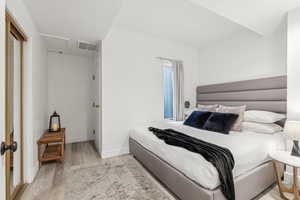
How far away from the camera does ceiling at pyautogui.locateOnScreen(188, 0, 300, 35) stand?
1860 millimetres

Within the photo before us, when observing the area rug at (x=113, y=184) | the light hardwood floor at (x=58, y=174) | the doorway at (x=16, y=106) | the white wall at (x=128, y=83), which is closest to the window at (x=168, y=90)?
the white wall at (x=128, y=83)

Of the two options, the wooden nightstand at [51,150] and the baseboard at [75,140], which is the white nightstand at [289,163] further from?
the baseboard at [75,140]

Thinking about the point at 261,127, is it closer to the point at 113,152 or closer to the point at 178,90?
the point at 178,90

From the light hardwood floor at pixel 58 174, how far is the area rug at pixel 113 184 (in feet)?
0.38

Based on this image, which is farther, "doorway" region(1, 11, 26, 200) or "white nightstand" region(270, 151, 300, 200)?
"doorway" region(1, 11, 26, 200)

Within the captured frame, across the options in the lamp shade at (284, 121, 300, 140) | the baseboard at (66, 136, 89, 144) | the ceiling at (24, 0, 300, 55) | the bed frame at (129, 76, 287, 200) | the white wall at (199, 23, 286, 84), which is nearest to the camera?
the bed frame at (129, 76, 287, 200)

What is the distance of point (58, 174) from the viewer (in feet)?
7.53

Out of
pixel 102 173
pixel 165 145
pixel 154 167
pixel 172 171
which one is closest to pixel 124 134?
pixel 102 173

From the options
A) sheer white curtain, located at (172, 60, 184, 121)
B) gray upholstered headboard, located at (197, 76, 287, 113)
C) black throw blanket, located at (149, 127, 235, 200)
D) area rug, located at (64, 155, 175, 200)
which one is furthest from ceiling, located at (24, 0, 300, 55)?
area rug, located at (64, 155, 175, 200)

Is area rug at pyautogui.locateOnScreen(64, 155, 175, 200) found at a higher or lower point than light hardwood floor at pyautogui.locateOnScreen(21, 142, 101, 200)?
higher

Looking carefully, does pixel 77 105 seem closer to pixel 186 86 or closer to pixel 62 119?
pixel 62 119

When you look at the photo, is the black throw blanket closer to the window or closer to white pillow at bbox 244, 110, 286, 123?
white pillow at bbox 244, 110, 286, 123

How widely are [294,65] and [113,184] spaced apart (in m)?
3.00

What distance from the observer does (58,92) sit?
3.77 m
